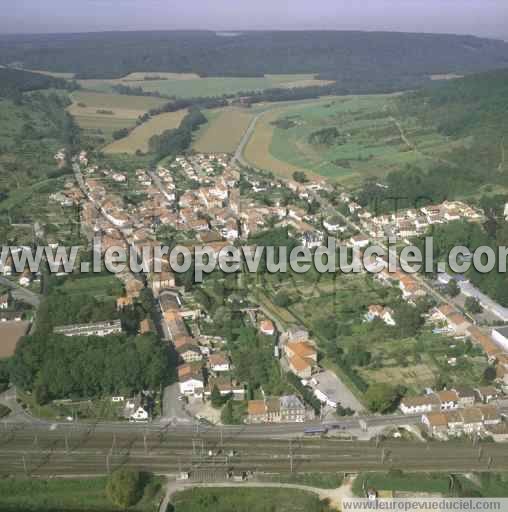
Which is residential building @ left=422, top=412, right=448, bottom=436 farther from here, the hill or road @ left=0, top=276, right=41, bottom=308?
the hill

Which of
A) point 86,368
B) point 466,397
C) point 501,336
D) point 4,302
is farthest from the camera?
point 4,302

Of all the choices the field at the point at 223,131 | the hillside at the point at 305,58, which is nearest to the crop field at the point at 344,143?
the field at the point at 223,131

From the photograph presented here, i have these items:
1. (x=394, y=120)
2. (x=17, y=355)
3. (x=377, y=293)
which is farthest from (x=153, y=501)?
(x=394, y=120)

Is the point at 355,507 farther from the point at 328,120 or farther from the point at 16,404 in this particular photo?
the point at 328,120

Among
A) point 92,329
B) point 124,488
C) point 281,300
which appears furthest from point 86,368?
point 281,300

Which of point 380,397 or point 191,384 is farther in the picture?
point 191,384

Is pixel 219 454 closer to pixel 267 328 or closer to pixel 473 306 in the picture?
pixel 267 328
